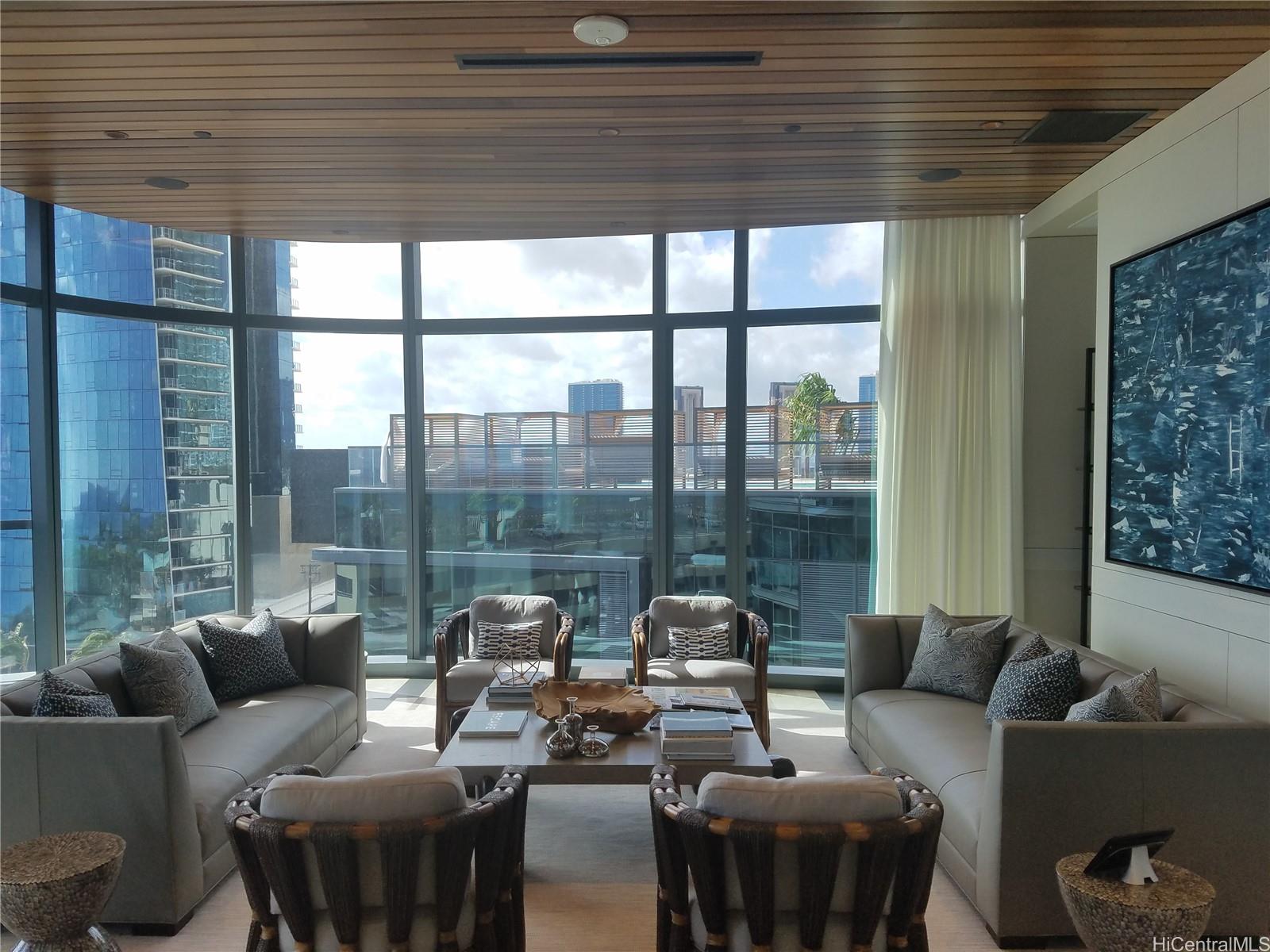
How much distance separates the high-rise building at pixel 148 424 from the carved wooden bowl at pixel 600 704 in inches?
129

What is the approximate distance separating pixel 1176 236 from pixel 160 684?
463 centimetres

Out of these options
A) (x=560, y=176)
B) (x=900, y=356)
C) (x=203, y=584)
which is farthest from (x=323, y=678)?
(x=900, y=356)

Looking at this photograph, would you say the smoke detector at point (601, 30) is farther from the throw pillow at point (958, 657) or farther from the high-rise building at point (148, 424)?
the high-rise building at point (148, 424)

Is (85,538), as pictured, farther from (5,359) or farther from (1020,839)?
(1020,839)

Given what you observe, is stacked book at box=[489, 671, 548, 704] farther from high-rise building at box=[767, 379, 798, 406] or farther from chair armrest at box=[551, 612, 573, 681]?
high-rise building at box=[767, 379, 798, 406]

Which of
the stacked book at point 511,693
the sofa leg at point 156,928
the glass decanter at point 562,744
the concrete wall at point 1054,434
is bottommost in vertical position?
the sofa leg at point 156,928

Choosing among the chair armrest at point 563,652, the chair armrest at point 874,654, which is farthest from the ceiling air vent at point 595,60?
the chair armrest at point 563,652

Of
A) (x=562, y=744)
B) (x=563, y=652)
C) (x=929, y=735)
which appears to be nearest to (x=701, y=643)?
(x=563, y=652)

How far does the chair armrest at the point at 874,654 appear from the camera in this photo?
449 centimetres

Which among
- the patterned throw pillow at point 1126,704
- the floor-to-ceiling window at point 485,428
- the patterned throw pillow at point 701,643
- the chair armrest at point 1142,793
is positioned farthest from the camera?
the floor-to-ceiling window at point 485,428

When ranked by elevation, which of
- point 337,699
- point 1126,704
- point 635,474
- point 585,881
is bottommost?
point 585,881

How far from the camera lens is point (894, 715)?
3.92 m

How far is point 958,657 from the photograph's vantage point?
4117 millimetres

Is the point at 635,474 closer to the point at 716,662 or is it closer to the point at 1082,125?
the point at 716,662
